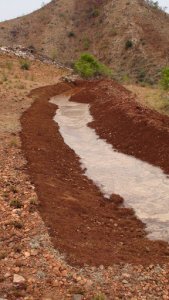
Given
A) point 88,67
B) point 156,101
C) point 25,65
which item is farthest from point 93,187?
point 25,65

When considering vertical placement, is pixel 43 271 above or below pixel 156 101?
below

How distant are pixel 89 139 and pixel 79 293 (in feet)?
52.1

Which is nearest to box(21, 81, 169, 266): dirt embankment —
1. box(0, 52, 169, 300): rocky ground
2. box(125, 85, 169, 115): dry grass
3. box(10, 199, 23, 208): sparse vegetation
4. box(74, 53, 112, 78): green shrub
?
box(0, 52, 169, 300): rocky ground

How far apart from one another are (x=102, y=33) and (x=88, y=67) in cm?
4100

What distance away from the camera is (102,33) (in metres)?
91.5

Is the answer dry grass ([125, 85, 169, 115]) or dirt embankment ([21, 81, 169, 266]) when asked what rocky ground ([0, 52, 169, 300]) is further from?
dry grass ([125, 85, 169, 115])

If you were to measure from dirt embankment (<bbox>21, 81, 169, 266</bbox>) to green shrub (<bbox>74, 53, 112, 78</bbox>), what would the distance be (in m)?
22.7

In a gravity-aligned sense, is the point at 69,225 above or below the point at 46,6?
below

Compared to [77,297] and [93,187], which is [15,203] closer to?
[93,187]

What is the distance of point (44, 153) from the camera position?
64.2 feet

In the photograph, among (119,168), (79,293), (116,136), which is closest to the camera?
(79,293)

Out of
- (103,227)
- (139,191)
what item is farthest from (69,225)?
(139,191)

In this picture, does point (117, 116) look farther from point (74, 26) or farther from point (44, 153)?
point (74, 26)

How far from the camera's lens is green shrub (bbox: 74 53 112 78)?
52.9m
